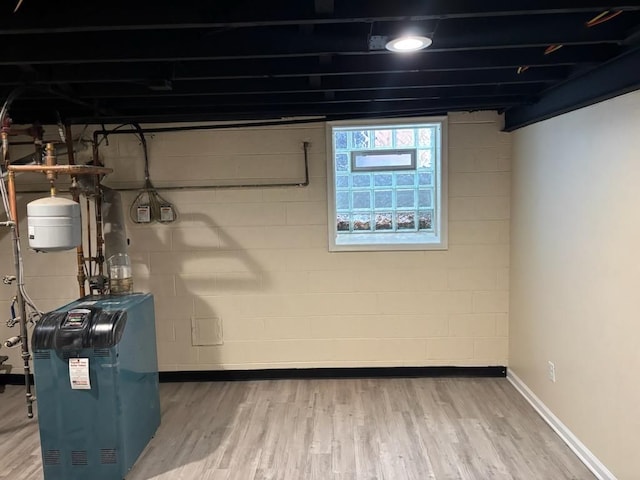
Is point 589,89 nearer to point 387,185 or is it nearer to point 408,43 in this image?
point 408,43

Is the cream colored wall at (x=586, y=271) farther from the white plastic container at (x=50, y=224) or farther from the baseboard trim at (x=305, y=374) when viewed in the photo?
the white plastic container at (x=50, y=224)

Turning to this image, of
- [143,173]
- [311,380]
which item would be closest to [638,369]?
[311,380]

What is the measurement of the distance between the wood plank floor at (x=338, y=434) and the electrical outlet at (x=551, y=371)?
326mm

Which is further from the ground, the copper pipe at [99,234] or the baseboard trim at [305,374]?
the copper pipe at [99,234]

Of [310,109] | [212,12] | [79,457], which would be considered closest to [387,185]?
[310,109]

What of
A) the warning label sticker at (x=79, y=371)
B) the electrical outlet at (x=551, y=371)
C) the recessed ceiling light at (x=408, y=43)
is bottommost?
the electrical outlet at (x=551, y=371)

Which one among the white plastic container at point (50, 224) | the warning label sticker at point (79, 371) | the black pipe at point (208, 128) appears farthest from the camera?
the black pipe at point (208, 128)

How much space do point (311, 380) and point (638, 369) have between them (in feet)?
8.06

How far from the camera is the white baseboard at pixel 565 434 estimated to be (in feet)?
8.34

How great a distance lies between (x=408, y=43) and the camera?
78.0 inches

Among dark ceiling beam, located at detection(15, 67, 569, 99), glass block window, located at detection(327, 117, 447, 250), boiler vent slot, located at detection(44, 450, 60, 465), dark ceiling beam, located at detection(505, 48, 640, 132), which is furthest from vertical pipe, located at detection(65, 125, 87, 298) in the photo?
dark ceiling beam, located at detection(505, 48, 640, 132)

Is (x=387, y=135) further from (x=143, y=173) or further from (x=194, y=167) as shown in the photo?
(x=143, y=173)

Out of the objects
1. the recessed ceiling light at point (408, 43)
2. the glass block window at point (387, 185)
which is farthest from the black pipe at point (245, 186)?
the recessed ceiling light at point (408, 43)

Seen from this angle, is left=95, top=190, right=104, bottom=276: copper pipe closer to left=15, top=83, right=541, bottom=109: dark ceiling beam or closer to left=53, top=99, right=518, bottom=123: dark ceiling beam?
left=53, top=99, right=518, bottom=123: dark ceiling beam
